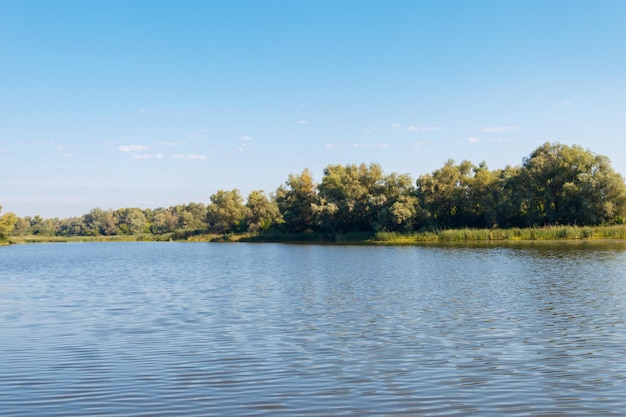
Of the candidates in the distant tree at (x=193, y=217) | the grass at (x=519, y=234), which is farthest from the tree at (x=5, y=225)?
the grass at (x=519, y=234)

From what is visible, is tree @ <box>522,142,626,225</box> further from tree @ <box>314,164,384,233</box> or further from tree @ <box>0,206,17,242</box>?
tree @ <box>0,206,17,242</box>

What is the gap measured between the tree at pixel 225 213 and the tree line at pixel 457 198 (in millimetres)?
10986

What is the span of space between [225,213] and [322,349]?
386 feet

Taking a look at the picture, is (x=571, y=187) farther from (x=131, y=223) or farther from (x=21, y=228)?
(x=21, y=228)

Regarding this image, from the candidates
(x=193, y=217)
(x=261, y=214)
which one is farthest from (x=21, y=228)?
(x=261, y=214)

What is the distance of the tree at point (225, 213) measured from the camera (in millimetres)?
129125

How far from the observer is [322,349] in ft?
43.9

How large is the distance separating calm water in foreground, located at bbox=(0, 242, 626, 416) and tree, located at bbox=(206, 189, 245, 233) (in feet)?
334

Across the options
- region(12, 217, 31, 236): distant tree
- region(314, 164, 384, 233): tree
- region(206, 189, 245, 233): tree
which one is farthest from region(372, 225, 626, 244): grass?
region(12, 217, 31, 236): distant tree

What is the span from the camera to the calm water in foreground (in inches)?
367

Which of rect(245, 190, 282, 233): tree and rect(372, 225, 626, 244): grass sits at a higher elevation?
rect(245, 190, 282, 233): tree

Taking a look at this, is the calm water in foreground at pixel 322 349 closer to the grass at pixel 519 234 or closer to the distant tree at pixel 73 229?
the grass at pixel 519 234

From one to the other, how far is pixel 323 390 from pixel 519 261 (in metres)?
31.6

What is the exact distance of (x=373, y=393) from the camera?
31.7 feet
